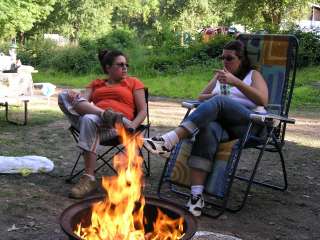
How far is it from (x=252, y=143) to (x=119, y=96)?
1.13 meters

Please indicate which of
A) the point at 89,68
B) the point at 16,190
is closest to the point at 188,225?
the point at 16,190

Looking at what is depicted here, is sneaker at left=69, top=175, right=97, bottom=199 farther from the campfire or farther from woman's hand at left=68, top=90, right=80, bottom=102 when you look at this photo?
the campfire

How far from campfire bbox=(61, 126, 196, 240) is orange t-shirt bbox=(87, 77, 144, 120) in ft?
4.52

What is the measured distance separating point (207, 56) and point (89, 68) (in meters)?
3.75

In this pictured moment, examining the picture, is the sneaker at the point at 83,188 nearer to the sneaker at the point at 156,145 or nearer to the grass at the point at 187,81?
the sneaker at the point at 156,145

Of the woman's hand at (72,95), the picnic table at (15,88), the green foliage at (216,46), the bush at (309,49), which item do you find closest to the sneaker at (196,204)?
the woman's hand at (72,95)

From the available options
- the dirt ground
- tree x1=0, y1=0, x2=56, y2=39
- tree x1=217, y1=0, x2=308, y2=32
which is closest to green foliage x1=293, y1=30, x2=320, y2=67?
tree x1=217, y1=0, x2=308, y2=32

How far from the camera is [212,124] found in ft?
11.3

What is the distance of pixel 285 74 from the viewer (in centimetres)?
409

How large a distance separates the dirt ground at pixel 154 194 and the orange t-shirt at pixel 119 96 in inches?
26.2

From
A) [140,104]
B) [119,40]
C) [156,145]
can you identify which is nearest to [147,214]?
[156,145]

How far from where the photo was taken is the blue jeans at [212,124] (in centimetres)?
337

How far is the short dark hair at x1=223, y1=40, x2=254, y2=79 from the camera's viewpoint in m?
3.76

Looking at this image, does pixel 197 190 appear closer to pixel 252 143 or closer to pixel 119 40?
pixel 252 143
